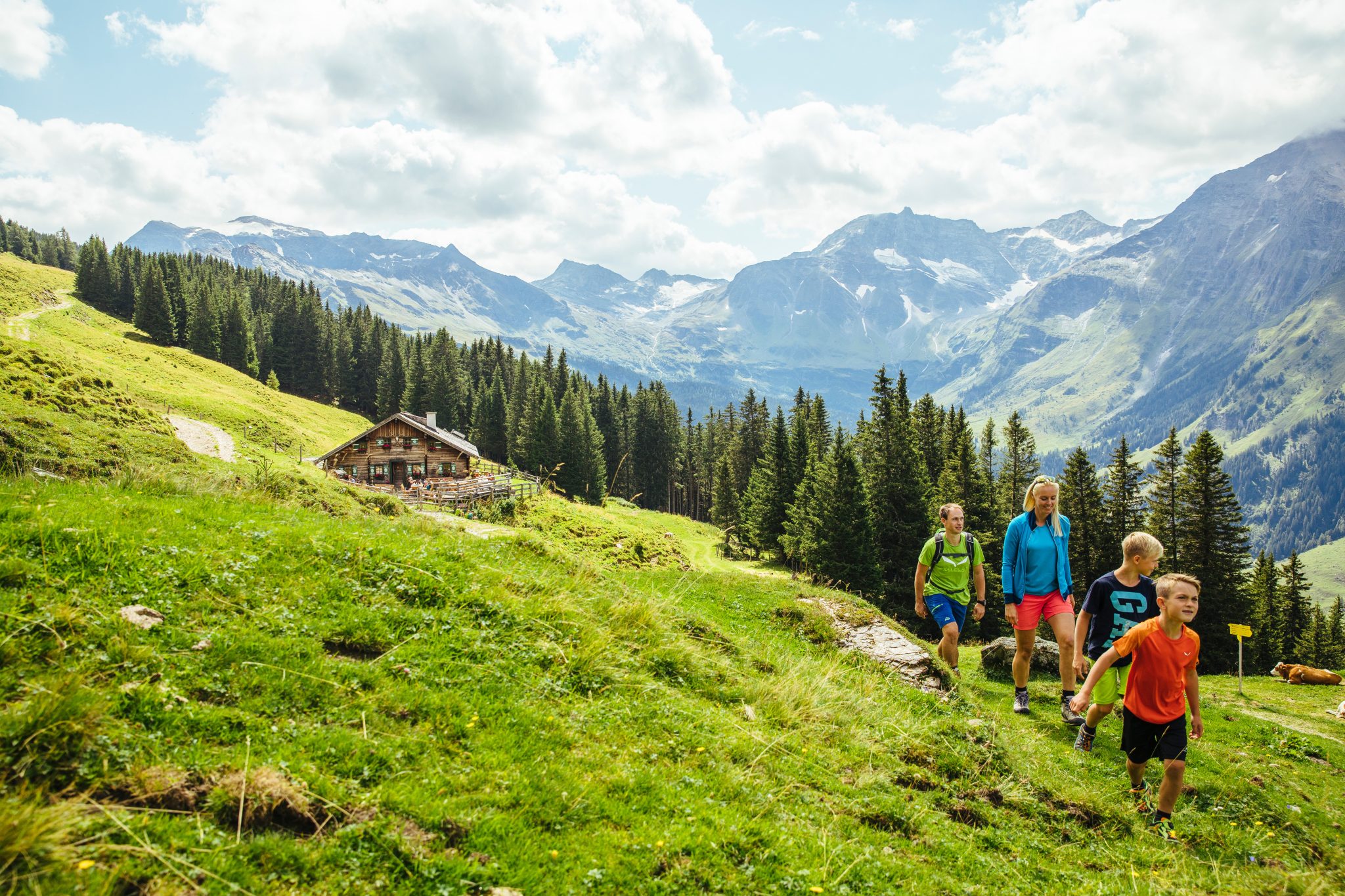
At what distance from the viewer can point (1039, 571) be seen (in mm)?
10156

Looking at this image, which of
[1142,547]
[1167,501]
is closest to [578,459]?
[1167,501]

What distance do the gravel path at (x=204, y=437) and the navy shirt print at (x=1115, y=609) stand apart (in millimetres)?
39152

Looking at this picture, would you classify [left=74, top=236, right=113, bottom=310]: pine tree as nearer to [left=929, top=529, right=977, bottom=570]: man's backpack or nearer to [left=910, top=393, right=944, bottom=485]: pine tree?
[left=910, top=393, right=944, bottom=485]: pine tree

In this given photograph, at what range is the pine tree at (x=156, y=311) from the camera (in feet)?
318

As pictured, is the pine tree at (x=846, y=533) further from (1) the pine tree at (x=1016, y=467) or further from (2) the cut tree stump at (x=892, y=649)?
(1) the pine tree at (x=1016, y=467)

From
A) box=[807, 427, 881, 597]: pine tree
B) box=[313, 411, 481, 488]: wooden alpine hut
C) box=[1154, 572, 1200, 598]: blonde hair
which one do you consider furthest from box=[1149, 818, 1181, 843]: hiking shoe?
box=[313, 411, 481, 488]: wooden alpine hut

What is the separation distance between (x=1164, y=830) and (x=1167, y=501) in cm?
4441

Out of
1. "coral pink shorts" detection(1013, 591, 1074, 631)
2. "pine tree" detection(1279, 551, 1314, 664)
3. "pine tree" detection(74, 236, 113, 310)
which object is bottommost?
"pine tree" detection(1279, 551, 1314, 664)

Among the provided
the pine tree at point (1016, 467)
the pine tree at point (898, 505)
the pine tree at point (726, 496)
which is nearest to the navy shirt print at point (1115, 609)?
the pine tree at point (898, 505)

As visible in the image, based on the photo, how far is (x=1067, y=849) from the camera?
645 cm

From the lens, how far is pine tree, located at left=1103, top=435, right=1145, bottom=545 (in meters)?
42.7

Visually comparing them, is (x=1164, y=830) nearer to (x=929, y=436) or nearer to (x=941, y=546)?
(x=941, y=546)

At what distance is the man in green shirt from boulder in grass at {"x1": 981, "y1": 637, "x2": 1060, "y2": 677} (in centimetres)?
601

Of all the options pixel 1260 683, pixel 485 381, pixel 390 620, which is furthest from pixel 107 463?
pixel 485 381
